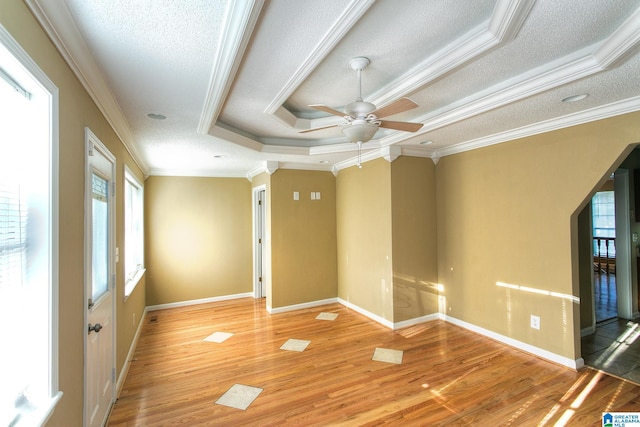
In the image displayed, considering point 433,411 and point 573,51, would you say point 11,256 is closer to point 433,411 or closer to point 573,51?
point 433,411

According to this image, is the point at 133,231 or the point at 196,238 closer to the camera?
the point at 133,231

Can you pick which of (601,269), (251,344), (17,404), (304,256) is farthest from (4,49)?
(601,269)

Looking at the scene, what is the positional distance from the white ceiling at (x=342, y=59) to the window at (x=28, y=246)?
1.07 feet

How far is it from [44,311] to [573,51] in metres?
3.02

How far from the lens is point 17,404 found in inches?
44.4

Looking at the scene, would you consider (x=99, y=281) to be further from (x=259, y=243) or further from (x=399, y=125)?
(x=259, y=243)

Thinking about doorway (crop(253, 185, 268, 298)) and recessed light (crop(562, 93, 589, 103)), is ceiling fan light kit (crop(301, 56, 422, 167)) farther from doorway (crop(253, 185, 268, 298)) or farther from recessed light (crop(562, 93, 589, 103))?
doorway (crop(253, 185, 268, 298))

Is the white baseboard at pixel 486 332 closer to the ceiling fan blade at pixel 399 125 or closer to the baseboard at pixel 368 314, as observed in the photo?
the baseboard at pixel 368 314

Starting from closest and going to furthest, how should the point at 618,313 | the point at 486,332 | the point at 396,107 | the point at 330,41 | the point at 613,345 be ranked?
the point at 330,41 → the point at 396,107 → the point at 613,345 → the point at 486,332 → the point at 618,313

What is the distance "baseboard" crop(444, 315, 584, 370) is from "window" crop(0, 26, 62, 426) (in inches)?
148

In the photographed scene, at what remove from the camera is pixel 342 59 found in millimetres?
2055

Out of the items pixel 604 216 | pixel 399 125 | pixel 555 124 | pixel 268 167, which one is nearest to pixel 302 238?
pixel 268 167

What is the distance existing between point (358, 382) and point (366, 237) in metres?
2.06
